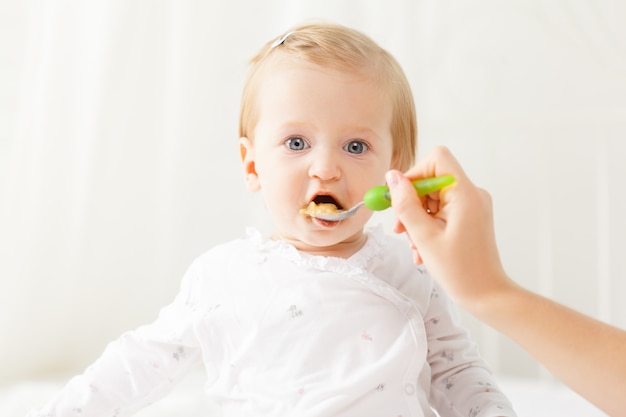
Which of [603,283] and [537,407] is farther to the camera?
[603,283]

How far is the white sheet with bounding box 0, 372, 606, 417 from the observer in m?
1.45

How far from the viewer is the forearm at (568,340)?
756 mm

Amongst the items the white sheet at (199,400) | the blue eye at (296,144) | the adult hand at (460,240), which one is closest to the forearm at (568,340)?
the adult hand at (460,240)

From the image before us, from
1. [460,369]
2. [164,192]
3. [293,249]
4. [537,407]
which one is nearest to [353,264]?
[293,249]

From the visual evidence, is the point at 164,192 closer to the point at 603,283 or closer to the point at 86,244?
the point at 86,244

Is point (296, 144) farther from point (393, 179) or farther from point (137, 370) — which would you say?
point (137, 370)

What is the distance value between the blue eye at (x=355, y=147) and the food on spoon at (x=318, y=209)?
77 mm

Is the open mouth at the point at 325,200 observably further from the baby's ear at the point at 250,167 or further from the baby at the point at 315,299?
the baby's ear at the point at 250,167

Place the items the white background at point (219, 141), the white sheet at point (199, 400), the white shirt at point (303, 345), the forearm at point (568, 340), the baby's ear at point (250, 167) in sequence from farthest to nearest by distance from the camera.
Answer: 1. the white background at point (219, 141)
2. the white sheet at point (199, 400)
3. the baby's ear at point (250, 167)
4. the white shirt at point (303, 345)
5. the forearm at point (568, 340)

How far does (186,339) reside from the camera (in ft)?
3.56

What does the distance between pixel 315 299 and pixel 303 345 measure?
6 centimetres

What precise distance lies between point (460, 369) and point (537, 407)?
47cm

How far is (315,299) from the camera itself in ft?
3.35

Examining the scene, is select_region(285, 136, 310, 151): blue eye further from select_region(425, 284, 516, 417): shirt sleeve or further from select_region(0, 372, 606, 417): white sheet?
select_region(0, 372, 606, 417): white sheet
